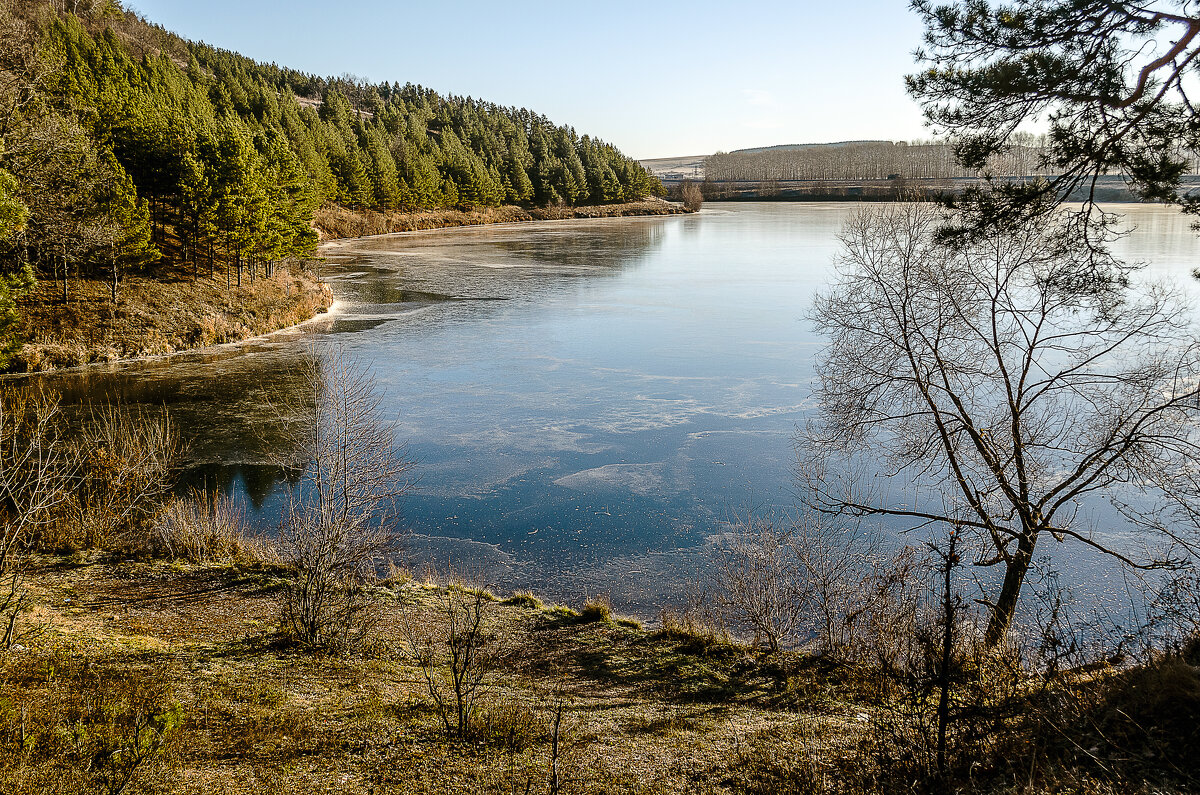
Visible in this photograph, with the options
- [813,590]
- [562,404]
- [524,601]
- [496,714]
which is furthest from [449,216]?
[496,714]

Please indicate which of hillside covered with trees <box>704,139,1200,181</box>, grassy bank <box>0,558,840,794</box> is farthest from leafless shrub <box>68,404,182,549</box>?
hillside covered with trees <box>704,139,1200,181</box>

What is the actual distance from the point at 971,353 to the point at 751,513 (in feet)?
18.3

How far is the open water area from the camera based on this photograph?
14.7 m

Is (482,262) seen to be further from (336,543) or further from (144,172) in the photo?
(336,543)

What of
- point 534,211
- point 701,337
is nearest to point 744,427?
point 701,337

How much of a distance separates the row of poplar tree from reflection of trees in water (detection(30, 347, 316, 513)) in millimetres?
4035

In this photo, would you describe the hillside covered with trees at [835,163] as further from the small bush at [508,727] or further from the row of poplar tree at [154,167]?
the small bush at [508,727]

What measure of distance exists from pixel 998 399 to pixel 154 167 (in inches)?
1474

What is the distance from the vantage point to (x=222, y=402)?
22859 millimetres

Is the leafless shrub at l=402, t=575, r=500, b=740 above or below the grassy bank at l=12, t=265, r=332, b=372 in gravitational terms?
below

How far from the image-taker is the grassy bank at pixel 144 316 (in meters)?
27.1

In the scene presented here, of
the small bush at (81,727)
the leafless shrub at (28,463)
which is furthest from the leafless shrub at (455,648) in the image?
the leafless shrub at (28,463)

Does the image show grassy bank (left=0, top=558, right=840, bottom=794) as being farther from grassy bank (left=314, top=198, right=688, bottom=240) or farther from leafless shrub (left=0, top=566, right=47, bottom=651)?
grassy bank (left=314, top=198, right=688, bottom=240)

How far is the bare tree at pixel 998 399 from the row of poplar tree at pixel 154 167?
19.1 m
